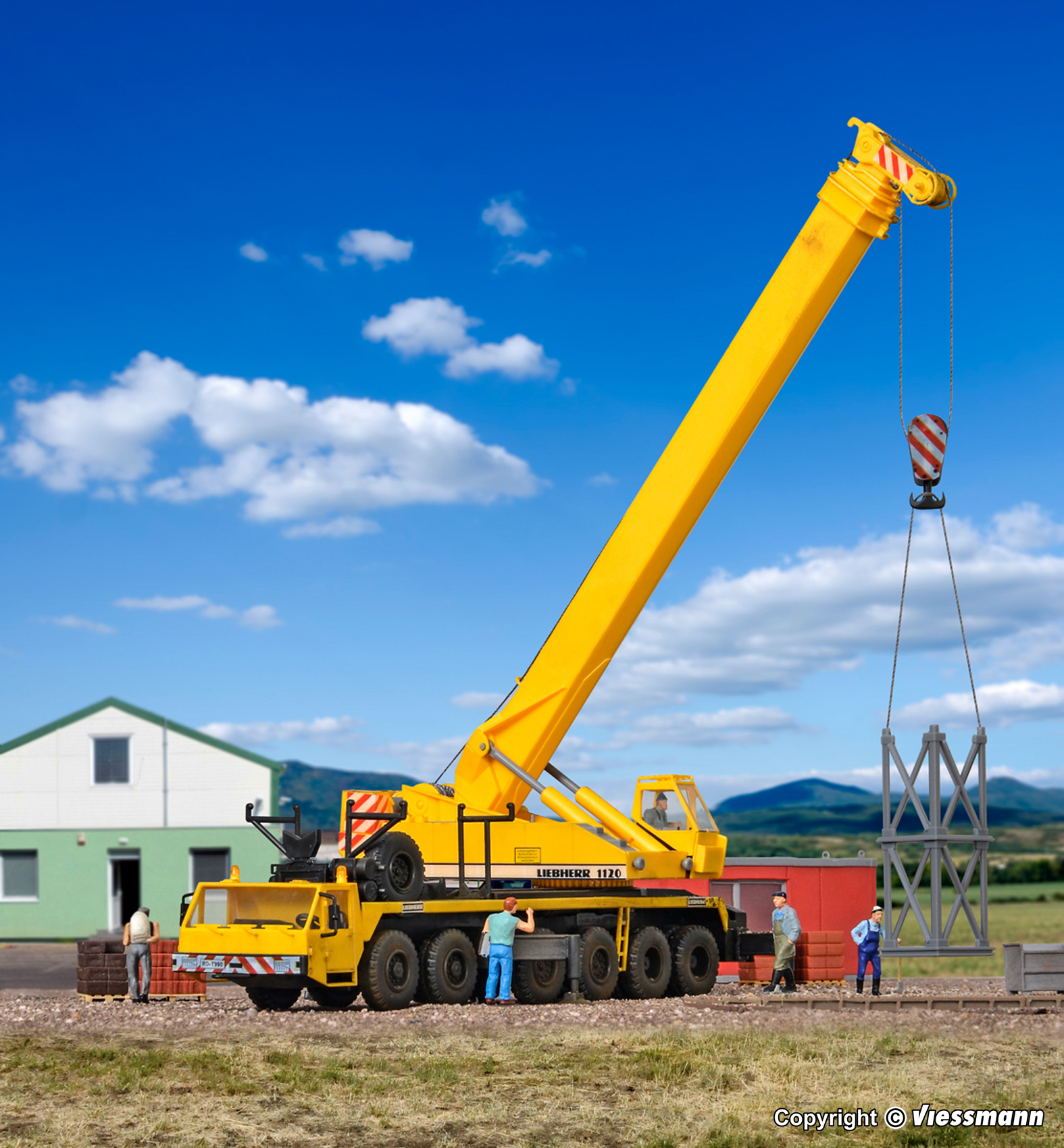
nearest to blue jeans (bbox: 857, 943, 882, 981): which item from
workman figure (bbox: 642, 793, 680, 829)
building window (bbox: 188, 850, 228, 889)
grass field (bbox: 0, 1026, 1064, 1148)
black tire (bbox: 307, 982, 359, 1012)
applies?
workman figure (bbox: 642, 793, 680, 829)

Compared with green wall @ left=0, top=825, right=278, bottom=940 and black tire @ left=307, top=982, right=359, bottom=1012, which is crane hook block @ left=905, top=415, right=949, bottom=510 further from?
green wall @ left=0, top=825, right=278, bottom=940

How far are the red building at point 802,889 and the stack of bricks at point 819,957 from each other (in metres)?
2.26

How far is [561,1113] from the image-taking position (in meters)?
10.9

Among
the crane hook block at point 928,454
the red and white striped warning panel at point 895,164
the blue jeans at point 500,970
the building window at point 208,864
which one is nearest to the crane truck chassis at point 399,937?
the blue jeans at point 500,970

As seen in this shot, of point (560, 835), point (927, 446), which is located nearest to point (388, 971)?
point (560, 835)

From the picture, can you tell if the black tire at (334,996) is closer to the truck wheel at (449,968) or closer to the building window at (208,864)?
the truck wheel at (449,968)

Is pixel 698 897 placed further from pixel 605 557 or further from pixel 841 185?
pixel 841 185

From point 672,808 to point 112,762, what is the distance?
24045 millimetres

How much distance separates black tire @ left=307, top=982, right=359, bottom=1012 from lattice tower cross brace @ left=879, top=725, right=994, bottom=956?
6.44 metres

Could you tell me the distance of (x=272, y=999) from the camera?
18484mm

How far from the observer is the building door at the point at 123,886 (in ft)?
130

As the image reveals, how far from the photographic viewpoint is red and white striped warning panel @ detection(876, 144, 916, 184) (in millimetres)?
17922

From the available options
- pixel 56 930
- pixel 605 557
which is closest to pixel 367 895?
pixel 605 557

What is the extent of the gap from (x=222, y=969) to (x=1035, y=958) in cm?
1029
